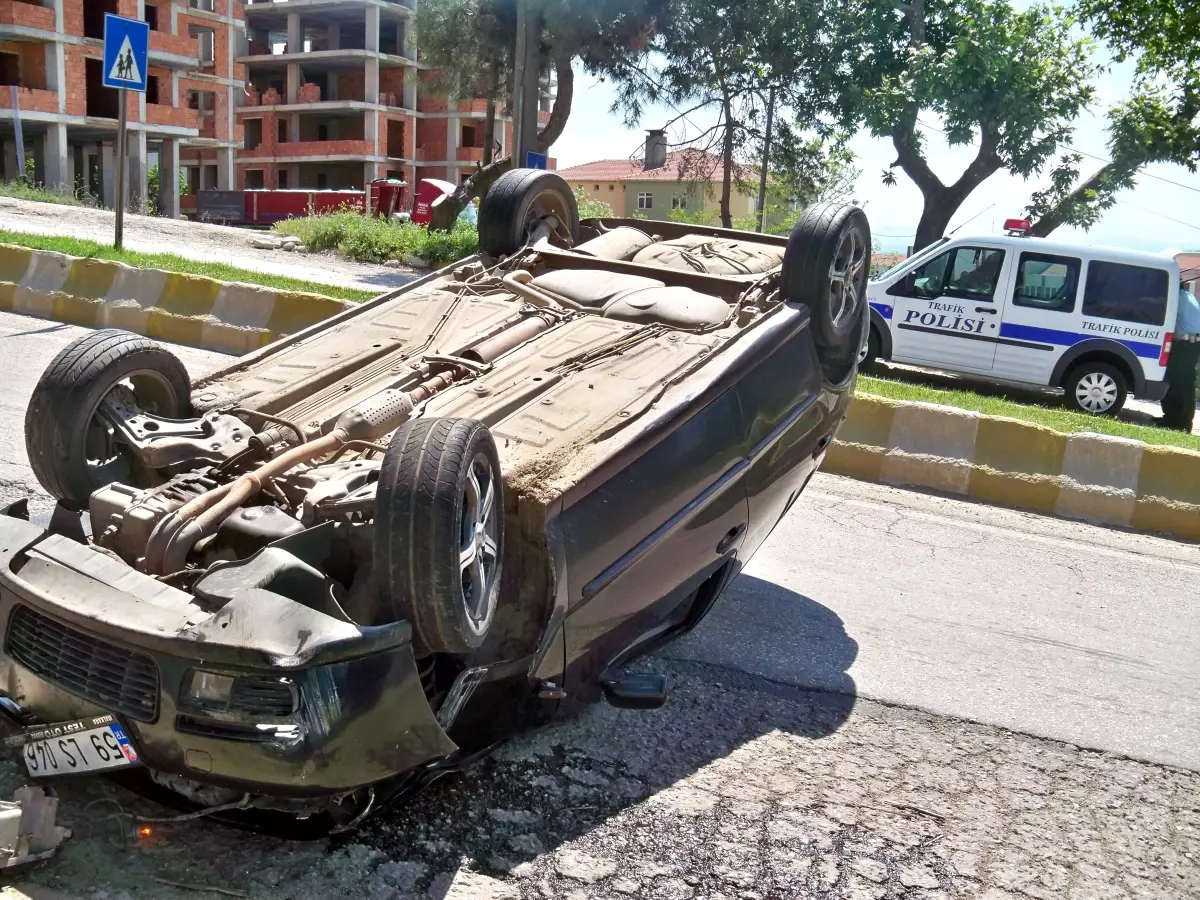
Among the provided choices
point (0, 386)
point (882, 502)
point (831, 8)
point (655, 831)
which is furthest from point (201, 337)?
point (831, 8)

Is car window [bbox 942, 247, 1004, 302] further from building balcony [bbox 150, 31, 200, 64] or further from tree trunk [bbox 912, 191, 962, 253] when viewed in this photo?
building balcony [bbox 150, 31, 200, 64]

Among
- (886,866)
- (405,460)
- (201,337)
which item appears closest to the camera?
(405,460)

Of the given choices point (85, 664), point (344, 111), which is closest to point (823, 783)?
point (85, 664)

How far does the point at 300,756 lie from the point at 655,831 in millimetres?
1235

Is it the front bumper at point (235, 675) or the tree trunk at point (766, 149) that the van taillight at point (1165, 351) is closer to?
the tree trunk at point (766, 149)

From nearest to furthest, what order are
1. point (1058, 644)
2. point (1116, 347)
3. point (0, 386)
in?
point (1058, 644), point (0, 386), point (1116, 347)

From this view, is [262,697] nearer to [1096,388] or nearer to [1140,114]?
[1096,388]

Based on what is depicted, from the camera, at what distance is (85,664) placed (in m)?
3.01

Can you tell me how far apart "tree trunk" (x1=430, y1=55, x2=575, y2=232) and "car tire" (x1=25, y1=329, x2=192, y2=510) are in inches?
617

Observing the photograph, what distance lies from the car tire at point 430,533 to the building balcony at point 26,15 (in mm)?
45099

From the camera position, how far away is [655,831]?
11.5ft

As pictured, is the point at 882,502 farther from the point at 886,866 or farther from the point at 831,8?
the point at 831,8

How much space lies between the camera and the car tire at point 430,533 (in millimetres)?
2994

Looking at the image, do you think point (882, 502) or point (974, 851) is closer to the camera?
point (974, 851)
